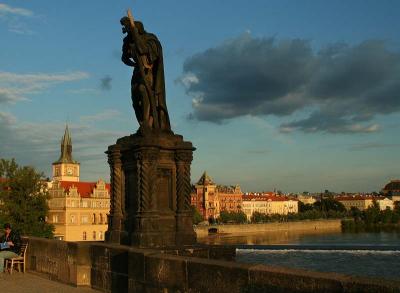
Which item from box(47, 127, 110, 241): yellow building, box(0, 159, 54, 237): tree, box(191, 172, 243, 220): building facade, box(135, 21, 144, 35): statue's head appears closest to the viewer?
box(135, 21, 144, 35): statue's head

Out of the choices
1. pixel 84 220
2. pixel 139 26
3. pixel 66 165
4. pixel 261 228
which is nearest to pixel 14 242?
pixel 139 26

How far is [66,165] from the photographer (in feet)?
432

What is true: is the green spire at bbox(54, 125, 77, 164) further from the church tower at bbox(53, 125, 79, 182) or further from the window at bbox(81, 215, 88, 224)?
the window at bbox(81, 215, 88, 224)

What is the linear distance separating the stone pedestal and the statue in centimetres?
55

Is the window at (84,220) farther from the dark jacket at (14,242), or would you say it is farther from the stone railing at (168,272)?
the stone railing at (168,272)

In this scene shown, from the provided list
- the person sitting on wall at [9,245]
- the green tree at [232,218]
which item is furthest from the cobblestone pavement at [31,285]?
the green tree at [232,218]

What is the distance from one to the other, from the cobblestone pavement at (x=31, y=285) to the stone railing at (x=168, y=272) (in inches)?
9.2

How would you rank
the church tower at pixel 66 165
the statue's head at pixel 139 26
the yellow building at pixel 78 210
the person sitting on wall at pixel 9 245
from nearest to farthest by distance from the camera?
the statue's head at pixel 139 26 → the person sitting on wall at pixel 9 245 → the yellow building at pixel 78 210 → the church tower at pixel 66 165

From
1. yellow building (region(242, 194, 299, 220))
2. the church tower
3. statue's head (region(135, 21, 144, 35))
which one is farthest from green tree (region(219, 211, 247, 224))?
statue's head (region(135, 21, 144, 35))

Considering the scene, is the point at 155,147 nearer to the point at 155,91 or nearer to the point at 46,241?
the point at 155,91

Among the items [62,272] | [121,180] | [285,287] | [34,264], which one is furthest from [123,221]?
[285,287]

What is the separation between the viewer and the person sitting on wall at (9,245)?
40.9ft

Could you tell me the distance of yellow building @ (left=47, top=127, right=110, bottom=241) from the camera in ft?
285

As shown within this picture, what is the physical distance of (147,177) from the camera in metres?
9.59
